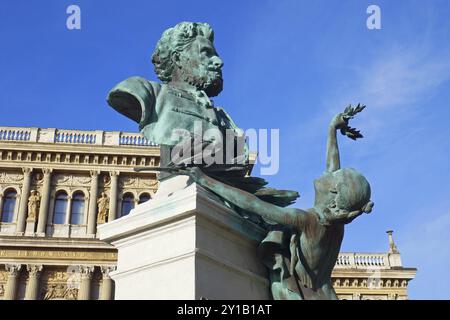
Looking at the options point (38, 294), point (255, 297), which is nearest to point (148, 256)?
point (255, 297)

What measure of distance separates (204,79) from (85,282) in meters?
24.1

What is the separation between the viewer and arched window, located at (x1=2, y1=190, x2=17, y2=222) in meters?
28.5

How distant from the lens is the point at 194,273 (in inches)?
114

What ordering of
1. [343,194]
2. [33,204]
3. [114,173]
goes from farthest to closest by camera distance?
1. [114,173]
2. [33,204]
3. [343,194]

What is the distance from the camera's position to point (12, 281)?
85.7 feet

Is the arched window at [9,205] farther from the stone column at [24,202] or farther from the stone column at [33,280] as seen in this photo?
the stone column at [33,280]

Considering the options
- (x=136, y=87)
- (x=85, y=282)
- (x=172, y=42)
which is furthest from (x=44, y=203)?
(x=136, y=87)

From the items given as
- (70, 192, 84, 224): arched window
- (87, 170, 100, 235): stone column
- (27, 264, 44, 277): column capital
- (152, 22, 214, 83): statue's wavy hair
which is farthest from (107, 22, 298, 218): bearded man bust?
(70, 192, 84, 224): arched window

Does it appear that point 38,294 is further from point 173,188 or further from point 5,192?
point 173,188

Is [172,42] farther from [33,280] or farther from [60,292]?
[60,292]

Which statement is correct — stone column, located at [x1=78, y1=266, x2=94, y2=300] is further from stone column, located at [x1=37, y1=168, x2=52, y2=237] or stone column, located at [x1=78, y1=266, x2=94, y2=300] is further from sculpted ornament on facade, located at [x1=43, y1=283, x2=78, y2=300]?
stone column, located at [x1=37, y1=168, x2=52, y2=237]

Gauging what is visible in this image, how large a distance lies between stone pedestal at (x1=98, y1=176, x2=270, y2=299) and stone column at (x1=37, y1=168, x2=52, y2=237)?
25.7 metres

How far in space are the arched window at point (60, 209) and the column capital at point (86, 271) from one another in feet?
9.65
